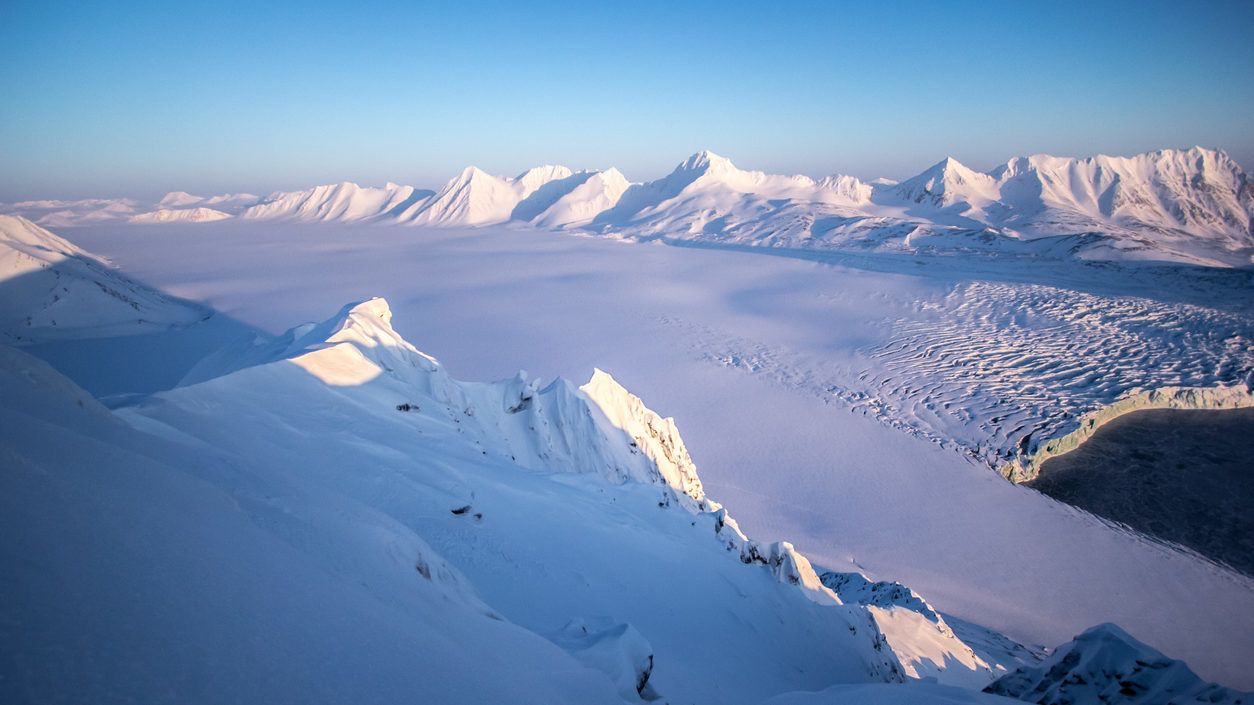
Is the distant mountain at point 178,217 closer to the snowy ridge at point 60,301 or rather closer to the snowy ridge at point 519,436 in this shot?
the snowy ridge at point 60,301

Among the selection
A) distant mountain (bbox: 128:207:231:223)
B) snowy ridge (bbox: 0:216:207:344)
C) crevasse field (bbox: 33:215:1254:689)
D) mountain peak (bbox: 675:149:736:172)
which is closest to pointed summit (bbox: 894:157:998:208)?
mountain peak (bbox: 675:149:736:172)

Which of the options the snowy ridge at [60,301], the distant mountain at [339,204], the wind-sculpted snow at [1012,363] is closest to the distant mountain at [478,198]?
the distant mountain at [339,204]

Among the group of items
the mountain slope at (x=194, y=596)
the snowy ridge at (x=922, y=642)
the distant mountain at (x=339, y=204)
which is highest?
the distant mountain at (x=339, y=204)

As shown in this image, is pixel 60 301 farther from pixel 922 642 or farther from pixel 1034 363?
pixel 1034 363

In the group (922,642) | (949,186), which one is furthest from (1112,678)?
(949,186)

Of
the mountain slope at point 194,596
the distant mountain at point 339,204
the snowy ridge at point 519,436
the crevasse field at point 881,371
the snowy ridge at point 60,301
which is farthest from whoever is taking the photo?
the distant mountain at point 339,204

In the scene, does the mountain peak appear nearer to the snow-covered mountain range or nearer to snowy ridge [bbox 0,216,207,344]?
the snow-covered mountain range
